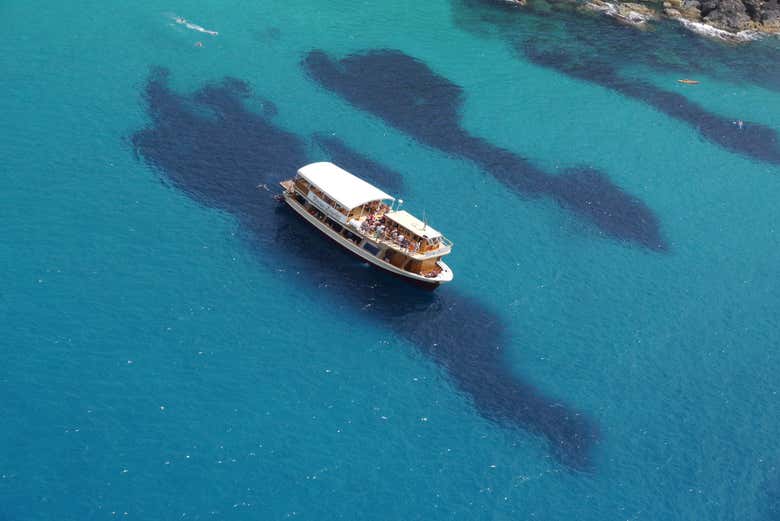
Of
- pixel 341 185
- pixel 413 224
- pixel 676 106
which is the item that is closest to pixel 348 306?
pixel 413 224

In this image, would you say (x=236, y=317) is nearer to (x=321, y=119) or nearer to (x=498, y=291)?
(x=498, y=291)

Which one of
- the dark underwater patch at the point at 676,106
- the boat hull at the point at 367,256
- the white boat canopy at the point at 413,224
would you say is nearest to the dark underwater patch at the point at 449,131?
the white boat canopy at the point at 413,224

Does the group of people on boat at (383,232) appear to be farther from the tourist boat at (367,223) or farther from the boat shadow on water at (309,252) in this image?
the boat shadow on water at (309,252)

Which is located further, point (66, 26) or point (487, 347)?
point (66, 26)

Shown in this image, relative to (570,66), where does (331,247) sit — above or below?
below

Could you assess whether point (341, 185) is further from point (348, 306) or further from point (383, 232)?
point (348, 306)

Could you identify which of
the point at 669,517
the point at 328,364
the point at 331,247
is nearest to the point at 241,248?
the point at 331,247
